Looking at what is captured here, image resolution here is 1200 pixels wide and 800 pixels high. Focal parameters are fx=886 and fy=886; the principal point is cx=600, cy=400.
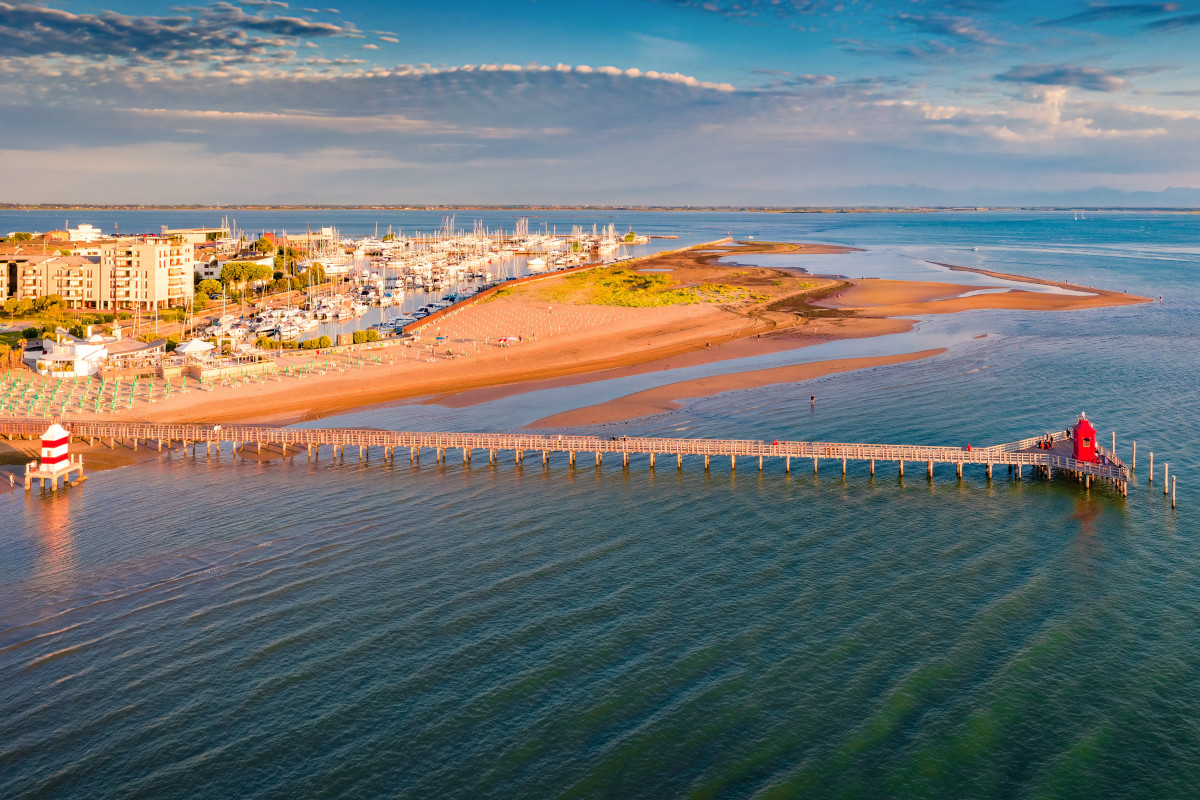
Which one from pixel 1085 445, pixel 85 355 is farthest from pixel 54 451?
pixel 1085 445

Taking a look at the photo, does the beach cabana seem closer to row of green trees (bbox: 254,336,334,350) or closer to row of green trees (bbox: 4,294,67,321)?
row of green trees (bbox: 254,336,334,350)

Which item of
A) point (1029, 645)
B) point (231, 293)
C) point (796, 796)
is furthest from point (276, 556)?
point (231, 293)

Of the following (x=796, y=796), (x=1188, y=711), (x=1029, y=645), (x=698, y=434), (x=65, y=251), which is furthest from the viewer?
(x=65, y=251)

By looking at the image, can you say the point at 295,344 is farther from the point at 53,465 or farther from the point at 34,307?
the point at 53,465

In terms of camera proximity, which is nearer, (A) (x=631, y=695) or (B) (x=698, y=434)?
(A) (x=631, y=695)

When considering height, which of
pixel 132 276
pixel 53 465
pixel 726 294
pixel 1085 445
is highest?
pixel 726 294

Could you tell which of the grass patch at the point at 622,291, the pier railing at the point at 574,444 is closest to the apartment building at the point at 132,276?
the grass patch at the point at 622,291

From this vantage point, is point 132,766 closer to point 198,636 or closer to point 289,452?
point 198,636
